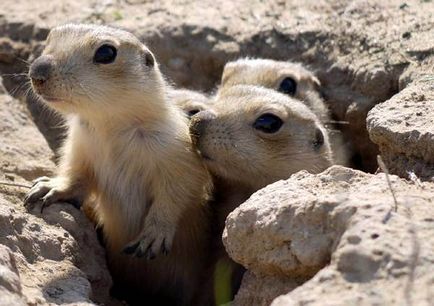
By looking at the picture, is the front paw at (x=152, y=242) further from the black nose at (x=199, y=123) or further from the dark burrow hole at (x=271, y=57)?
the dark burrow hole at (x=271, y=57)

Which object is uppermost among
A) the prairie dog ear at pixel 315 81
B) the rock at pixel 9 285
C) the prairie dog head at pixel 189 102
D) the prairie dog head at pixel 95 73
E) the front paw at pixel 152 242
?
the prairie dog head at pixel 95 73

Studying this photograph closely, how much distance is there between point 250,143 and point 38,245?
2.06 m

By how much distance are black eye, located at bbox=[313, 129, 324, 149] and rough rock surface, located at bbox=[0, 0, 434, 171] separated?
1.31m

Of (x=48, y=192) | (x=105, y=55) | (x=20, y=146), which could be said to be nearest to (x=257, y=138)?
(x=105, y=55)

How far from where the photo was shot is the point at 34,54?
9203mm

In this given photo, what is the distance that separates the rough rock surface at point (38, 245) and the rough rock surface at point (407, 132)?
2.29 m

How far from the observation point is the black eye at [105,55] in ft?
21.3

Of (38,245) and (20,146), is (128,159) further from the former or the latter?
(20,146)

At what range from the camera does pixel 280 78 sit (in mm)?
8680

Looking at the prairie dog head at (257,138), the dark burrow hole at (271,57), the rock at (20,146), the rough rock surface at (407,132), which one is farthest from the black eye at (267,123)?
the rock at (20,146)

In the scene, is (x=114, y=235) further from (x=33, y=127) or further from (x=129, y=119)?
(x=33, y=127)

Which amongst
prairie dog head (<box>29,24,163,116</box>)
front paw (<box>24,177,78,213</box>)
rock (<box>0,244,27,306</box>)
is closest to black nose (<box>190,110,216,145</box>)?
prairie dog head (<box>29,24,163,116</box>)

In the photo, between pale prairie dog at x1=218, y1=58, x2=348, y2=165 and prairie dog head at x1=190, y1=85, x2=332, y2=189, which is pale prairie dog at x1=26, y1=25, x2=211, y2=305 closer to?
prairie dog head at x1=190, y1=85, x2=332, y2=189

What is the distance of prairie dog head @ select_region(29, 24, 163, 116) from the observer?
245 inches
